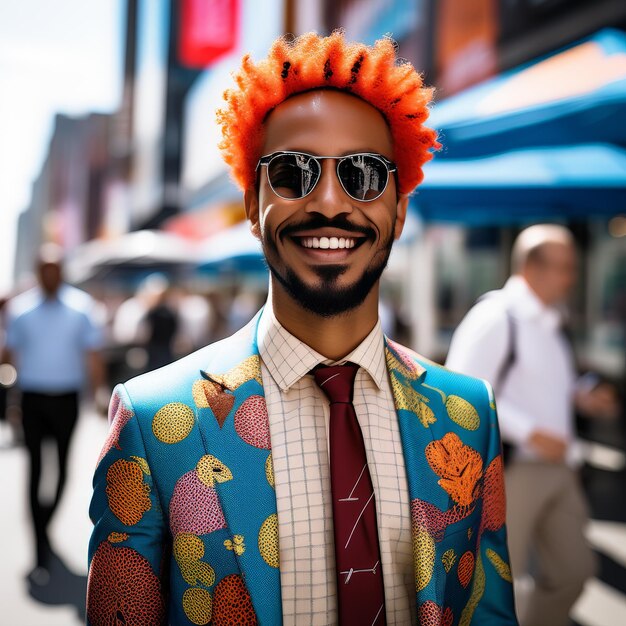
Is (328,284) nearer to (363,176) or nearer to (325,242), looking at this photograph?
(325,242)

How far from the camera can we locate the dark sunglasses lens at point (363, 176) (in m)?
1.57

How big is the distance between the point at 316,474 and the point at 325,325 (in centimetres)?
34

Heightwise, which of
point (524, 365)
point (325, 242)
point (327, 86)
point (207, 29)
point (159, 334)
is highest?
point (207, 29)


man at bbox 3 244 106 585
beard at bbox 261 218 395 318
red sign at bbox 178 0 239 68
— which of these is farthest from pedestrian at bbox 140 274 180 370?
red sign at bbox 178 0 239 68

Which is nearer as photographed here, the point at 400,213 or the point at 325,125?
the point at 325,125

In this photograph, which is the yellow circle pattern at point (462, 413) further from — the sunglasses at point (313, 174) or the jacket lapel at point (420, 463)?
the sunglasses at point (313, 174)

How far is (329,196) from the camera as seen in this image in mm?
1554

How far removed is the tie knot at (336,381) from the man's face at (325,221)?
133mm

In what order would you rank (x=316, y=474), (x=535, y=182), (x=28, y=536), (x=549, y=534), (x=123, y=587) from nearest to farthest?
1. (x=123, y=587)
2. (x=316, y=474)
3. (x=549, y=534)
4. (x=535, y=182)
5. (x=28, y=536)

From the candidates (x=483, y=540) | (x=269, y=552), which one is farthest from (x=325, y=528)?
(x=483, y=540)

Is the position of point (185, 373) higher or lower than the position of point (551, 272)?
lower

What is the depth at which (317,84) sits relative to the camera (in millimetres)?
1644

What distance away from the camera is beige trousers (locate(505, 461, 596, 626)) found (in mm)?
3213

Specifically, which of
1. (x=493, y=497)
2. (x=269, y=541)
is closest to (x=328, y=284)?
(x=269, y=541)
